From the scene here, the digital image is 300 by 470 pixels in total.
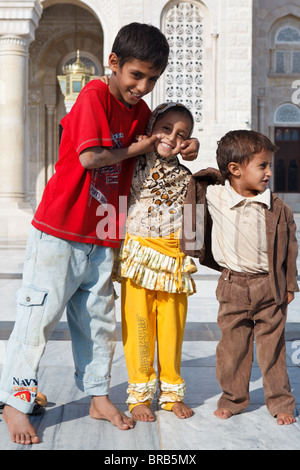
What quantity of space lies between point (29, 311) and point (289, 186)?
16249mm

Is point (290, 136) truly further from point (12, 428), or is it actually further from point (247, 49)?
point (12, 428)

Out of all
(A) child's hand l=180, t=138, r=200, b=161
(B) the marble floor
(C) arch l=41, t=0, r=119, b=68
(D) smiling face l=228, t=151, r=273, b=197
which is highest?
(C) arch l=41, t=0, r=119, b=68

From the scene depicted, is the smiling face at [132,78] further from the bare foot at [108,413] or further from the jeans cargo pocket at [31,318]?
the bare foot at [108,413]

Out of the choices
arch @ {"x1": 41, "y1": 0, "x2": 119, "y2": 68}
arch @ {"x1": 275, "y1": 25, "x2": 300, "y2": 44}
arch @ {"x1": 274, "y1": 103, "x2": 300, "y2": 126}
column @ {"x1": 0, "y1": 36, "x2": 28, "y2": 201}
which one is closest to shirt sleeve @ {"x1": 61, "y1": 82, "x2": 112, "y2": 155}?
column @ {"x1": 0, "y1": 36, "x2": 28, "y2": 201}

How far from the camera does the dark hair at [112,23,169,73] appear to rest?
6.16 ft

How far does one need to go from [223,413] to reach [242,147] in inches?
36.5

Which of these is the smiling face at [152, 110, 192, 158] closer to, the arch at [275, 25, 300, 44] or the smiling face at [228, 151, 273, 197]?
the smiling face at [228, 151, 273, 197]

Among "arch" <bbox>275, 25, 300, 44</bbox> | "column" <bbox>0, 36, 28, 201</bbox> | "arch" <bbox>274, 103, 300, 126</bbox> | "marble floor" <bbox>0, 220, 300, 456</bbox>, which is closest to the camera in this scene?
"marble floor" <bbox>0, 220, 300, 456</bbox>

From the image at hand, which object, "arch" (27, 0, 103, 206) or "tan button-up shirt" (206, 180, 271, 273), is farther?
"arch" (27, 0, 103, 206)

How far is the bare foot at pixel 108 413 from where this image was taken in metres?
1.92

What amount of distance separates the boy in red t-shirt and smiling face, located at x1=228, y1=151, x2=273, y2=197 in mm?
196

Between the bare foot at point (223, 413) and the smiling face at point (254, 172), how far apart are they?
0.78 m

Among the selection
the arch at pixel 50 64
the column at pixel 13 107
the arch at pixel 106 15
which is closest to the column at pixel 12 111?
the column at pixel 13 107

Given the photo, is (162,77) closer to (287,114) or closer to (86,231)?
(287,114)
